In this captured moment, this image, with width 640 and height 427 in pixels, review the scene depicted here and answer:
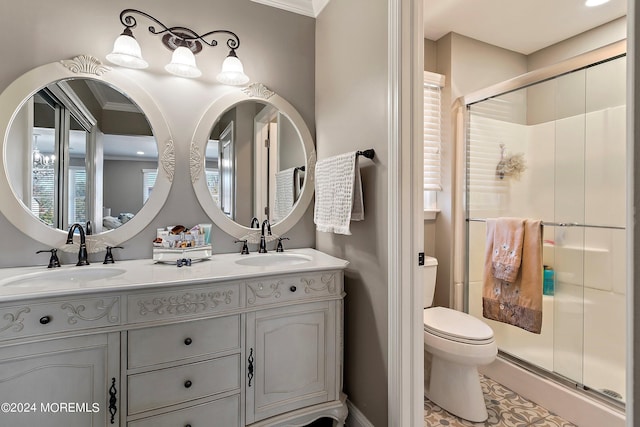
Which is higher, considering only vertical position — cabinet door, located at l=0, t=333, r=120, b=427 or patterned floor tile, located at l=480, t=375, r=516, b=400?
cabinet door, located at l=0, t=333, r=120, b=427

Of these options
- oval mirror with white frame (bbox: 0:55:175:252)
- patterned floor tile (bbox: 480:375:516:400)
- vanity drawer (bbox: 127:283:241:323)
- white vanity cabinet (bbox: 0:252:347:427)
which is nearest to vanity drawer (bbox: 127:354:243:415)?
white vanity cabinet (bbox: 0:252:347:427)

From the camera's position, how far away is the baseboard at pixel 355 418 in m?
1.58

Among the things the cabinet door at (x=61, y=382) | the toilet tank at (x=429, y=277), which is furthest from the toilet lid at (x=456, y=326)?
the cabinet door at (x=61, y=382)

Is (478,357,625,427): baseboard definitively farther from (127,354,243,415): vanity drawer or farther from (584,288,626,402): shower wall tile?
(127,354,243,415): vanity drawer

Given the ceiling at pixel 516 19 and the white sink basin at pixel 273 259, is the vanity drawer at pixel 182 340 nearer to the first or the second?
the white sink basin at pixel 273 259

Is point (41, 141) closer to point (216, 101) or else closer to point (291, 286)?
point (216, 101)

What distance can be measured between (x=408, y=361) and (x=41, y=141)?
2.03m

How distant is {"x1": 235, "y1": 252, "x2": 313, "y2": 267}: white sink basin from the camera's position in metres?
1.81

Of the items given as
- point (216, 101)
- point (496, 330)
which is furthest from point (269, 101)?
point (496, 330)

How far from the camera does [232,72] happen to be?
179cm

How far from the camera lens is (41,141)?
60.5 inches

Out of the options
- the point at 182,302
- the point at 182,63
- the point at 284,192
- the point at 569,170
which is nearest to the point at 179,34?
the point at 182,63

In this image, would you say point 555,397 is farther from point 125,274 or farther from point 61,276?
point 61,276

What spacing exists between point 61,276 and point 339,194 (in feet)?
4.52
